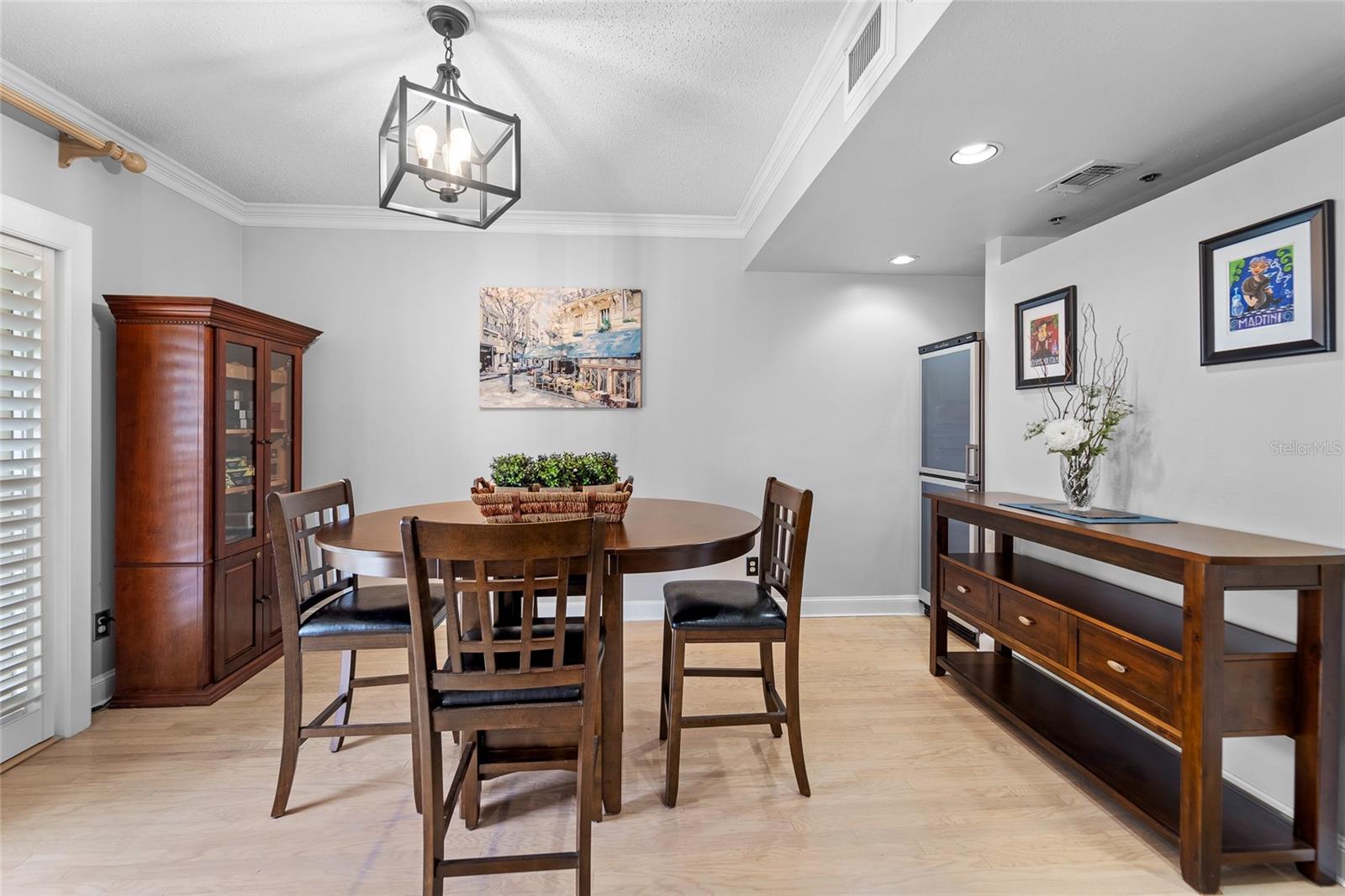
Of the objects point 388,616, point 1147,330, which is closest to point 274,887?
point 388,616

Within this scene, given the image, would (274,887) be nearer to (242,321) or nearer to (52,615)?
(52,615)

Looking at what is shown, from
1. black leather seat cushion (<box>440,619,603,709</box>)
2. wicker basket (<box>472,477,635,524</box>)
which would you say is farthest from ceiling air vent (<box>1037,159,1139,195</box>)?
black leather seat cushion (<box>440,619,603,709</box>)

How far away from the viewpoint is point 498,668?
59.4 inches

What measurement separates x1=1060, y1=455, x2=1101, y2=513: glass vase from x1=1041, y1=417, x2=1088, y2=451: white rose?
6 cm

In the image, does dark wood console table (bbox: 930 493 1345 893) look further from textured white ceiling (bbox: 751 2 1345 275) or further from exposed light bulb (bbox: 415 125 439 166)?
exposed light bulb (bbox: 415 125 439 166)

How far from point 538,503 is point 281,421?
2.27 m

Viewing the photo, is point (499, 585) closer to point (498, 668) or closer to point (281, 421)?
point (498, 668)

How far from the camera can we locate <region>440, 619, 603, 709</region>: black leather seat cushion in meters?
1.46

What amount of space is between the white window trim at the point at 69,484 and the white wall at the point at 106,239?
0.36ft

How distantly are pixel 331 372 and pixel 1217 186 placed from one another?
421 centimetres

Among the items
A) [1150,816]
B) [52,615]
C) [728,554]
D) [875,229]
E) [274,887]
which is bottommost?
[274,887]

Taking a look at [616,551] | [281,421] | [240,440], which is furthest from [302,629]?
[281,421]

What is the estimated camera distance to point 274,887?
1.58 metres

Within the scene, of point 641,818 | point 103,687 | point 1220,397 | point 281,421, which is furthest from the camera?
point 281,421
